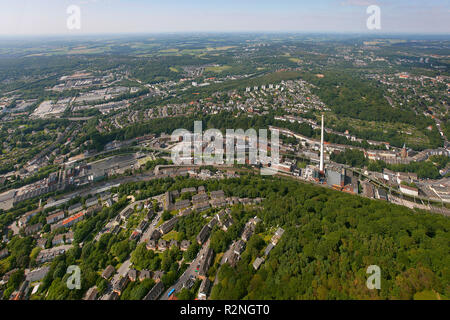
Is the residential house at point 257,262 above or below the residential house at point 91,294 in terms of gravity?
above

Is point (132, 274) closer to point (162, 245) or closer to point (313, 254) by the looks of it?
point (162, 245)

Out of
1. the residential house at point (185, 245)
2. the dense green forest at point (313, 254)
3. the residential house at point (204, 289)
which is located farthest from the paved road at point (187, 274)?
the residential house at point (204, 289)

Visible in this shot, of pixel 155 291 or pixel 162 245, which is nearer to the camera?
pixel 155 291

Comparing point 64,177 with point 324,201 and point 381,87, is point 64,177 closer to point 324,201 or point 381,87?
point 324,201

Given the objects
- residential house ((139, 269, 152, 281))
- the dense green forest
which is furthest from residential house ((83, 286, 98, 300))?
residential house ((139, 269, 152, 281))

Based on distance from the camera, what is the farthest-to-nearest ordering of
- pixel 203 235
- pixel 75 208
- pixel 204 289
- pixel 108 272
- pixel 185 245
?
pixel 75 208 < pixel 203 235 < pixel 185 245 < pixel 108 272 < pixel 204 289

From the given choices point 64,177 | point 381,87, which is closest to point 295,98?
point 381,87

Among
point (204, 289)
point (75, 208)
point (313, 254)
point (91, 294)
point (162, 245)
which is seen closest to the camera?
point (204, 289)

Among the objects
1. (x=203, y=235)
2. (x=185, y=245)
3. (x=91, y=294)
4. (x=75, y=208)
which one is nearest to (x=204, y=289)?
(x=185, y=245)

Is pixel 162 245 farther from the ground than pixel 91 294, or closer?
farther from the ground

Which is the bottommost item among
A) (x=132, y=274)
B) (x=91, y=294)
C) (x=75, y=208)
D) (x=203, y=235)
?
(x=91, y=294)

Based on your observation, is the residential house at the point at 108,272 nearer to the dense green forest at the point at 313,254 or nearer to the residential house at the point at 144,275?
the dense green forest at the point at 313,254
